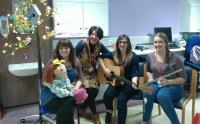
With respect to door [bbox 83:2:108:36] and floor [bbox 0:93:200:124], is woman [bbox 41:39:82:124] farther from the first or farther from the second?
door [bbox 83:2:108:36]

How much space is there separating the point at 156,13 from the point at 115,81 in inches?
83.6

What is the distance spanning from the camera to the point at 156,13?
4566mm

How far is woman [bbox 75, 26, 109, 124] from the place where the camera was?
2.90 meters

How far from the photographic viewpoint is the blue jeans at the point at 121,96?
275cm

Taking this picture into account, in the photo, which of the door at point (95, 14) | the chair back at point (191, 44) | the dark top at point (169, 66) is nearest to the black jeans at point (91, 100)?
the dark top at point (169, 66)

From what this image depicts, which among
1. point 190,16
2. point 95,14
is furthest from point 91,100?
point 190,16

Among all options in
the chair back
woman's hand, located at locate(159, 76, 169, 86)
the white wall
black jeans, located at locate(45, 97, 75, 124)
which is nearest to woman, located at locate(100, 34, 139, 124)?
woman's hand, located at locate(159, 76, 169, 86)

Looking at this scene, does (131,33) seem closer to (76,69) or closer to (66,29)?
(66,29)

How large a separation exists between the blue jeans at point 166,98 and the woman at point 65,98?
2.42 ft

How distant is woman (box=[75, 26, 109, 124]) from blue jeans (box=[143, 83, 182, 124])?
0.57m

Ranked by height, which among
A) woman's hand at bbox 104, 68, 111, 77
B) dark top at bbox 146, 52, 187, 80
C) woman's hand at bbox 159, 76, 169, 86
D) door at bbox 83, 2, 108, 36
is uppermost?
door at bbox 83, 2, 108, 36

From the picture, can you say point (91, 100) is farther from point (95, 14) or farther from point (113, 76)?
point (95, 14)

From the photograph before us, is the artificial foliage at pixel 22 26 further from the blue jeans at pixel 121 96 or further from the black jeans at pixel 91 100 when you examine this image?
the blue jeans at pixel 121 96

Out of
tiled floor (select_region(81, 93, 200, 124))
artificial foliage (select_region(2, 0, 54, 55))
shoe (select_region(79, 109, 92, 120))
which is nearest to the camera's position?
artificial foliage (select_region(2, 0, 54, 55))
